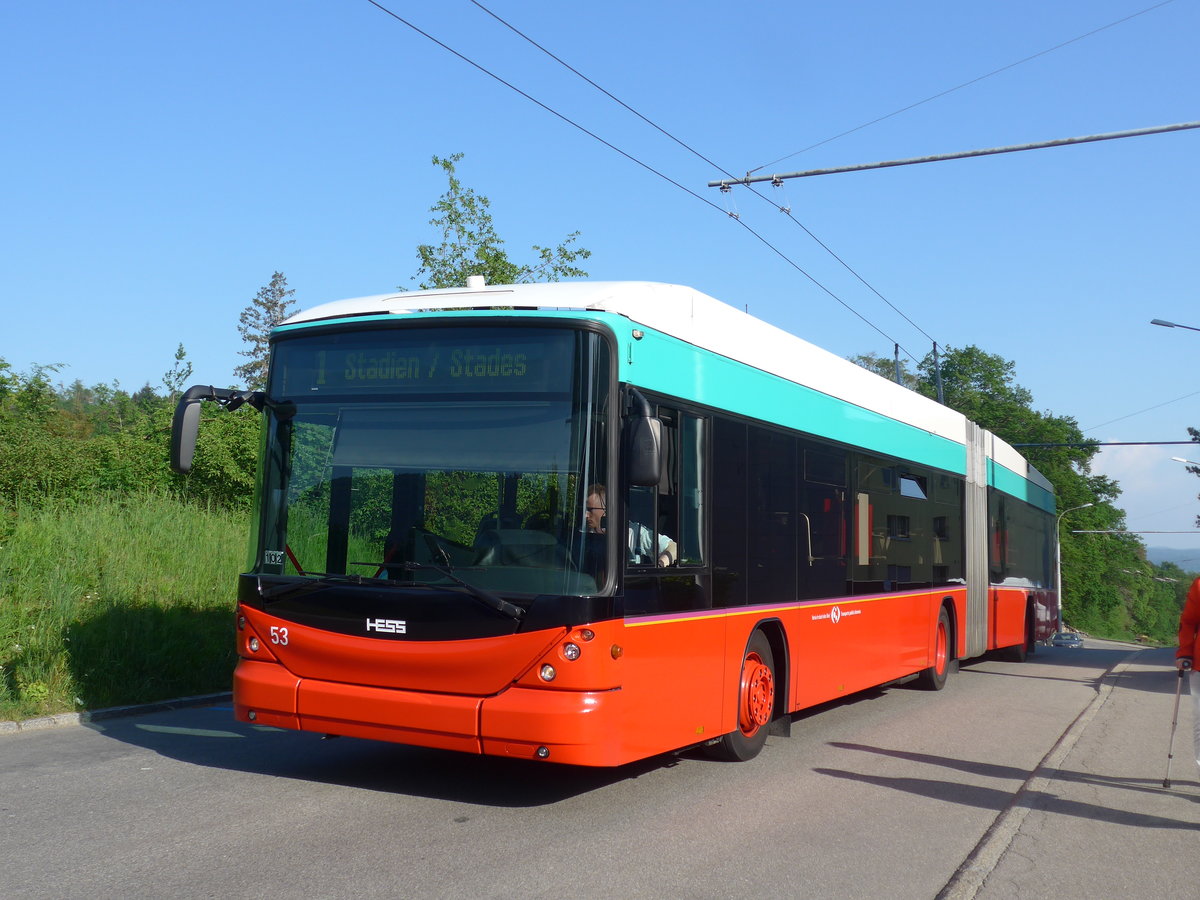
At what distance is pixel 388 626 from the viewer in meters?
7.23

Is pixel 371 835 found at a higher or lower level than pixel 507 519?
lower

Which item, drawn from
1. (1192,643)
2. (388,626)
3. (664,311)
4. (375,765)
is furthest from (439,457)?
(1192,643)

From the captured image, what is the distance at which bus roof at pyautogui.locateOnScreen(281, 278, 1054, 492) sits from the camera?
24.6 ft

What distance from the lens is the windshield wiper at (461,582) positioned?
22.6 feet

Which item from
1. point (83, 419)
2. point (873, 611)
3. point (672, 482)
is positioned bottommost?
point (873, 611)

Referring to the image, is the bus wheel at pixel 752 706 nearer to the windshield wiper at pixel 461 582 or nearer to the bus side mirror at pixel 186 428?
the windshield wiper at pixel 461 582

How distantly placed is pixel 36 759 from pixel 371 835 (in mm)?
3605

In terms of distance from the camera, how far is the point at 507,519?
7.00 metres

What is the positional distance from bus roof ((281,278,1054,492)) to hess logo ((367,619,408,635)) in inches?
76.1

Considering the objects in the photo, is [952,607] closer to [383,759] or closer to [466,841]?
[383,759]

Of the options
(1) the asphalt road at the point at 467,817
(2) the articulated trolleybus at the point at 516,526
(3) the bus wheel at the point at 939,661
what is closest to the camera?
(1) the asphalt road at the point at 467,817

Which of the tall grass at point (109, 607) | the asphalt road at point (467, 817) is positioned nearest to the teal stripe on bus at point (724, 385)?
the asphalt road at point (467, 817)

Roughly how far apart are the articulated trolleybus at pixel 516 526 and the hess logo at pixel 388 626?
1 centimetres

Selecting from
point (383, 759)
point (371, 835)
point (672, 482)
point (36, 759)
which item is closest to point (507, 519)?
point (672, 482)
